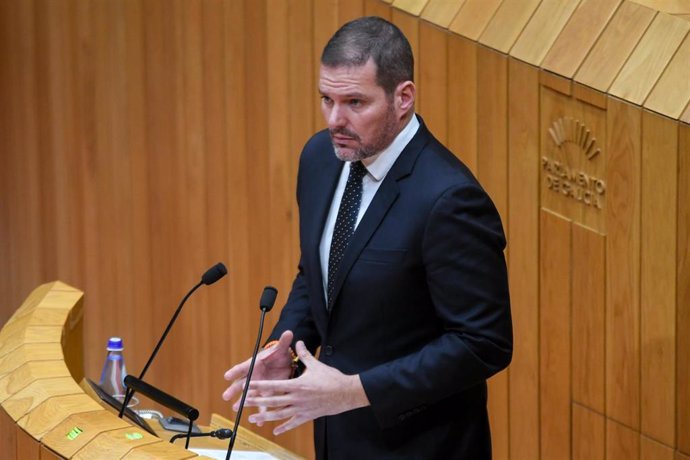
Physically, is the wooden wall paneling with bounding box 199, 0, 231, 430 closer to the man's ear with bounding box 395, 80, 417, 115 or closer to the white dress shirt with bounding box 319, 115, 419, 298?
the white dress shirt with bounding box 319, 115, 419, 298

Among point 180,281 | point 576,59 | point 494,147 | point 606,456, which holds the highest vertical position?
point 576,59

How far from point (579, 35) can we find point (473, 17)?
0.36m

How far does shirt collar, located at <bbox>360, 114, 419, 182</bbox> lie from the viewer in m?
2.44

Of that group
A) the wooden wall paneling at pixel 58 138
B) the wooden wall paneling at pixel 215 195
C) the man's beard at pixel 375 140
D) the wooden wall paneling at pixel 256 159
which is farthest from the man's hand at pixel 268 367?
the wooden wall paneling at pixel 58 138

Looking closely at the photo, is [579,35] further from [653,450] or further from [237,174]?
[237,174]

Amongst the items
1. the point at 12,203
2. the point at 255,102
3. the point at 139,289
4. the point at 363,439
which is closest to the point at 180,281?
the point at 139,289

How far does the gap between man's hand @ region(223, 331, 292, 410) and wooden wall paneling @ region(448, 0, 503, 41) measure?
1249 millimetres

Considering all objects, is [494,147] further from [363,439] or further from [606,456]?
[363,439]

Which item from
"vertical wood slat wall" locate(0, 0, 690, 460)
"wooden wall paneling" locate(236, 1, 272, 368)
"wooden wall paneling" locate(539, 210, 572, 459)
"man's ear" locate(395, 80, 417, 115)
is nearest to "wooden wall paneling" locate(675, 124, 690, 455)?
"vertical wood slat wall" locate(0, 0, 690, 460)

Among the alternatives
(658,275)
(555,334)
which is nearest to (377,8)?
(555,334)

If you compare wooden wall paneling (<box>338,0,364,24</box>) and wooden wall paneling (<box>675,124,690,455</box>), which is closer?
wooden wall paneling (<box>675,124,690,455</box>)

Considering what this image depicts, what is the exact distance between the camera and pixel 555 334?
10.7ft

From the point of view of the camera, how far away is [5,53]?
16.9ft

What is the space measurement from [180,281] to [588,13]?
2011 mm
